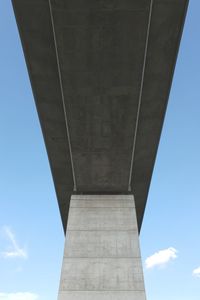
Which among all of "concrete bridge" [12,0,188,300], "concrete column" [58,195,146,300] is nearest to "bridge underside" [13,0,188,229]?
"concrete bridge" [12,0,188,300]

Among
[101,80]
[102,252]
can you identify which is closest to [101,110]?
[101,80]

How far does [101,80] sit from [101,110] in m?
1.53

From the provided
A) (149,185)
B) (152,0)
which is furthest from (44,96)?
(149,185)

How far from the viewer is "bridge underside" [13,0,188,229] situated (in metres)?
10.1

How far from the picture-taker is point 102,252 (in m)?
13.9

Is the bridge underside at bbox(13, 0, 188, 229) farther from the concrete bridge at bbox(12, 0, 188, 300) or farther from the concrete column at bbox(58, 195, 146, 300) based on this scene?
the concrete column at bbox(58, 195, 146, 300)

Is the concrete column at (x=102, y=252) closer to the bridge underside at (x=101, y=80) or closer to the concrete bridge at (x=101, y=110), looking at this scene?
the concrete bridge at (x=101, y=110)

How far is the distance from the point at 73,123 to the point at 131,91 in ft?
9.38

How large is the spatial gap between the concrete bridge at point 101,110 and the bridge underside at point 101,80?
0.11 feet

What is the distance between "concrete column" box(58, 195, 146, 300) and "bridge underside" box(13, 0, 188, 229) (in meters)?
1.31

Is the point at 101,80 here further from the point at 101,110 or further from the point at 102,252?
the point at 102,252

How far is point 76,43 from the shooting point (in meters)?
10.8

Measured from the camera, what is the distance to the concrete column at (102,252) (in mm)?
12516

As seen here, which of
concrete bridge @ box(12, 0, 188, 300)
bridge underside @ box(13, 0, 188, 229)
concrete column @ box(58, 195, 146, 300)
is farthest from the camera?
concrete column @ box(58, 195, 146, 300)
